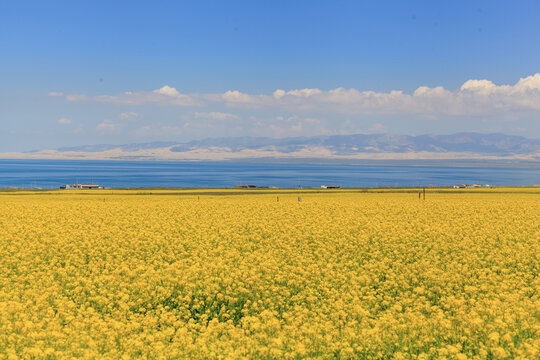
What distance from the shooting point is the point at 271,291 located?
14.8 metres

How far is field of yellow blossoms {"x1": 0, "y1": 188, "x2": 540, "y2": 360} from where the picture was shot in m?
10.3

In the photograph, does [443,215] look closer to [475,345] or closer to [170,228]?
[170,228]

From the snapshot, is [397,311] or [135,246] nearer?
[397,311]

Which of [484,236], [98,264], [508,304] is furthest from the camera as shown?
[484,236]

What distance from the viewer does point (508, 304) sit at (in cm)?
1277

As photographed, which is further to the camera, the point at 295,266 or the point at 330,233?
the point at 330,233

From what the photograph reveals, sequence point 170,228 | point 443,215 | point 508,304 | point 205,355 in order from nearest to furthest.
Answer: point 205,355
point 508,304
point 170,228
point 443,215

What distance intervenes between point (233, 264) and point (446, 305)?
317 inches

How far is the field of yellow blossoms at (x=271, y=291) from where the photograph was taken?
10.3 meters

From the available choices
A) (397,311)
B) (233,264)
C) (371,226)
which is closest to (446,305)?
(397,311)

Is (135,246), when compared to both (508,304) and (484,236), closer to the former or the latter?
(508,304)

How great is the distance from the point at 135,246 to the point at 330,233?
32.3 feet

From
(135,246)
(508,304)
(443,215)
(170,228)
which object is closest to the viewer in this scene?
(508,304)

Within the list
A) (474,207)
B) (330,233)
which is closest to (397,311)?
(330,233)
